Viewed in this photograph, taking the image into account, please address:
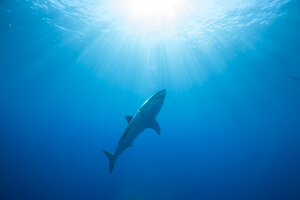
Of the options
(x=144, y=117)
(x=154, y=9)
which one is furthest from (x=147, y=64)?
(x=144, y=117)

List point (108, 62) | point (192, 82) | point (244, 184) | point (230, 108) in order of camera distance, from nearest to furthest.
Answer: point (108, 62) → point (192, 82) → point (230, 108) → point (244, 184)

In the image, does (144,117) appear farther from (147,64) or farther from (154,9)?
(147,64)

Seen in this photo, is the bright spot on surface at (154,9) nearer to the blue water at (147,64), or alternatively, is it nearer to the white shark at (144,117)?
the blue water at (147,64)

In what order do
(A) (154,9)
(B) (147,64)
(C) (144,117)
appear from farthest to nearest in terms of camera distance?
(B) (147,64) < (A) (154,9) < (C) (144,117)

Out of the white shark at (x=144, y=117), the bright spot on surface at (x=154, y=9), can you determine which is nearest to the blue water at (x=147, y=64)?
the bright spot on surface at (x=154, y=9)

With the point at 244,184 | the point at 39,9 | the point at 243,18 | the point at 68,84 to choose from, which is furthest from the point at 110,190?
the point at 244,184

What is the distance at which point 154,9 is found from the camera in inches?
545

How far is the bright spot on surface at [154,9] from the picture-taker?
42.4 feet

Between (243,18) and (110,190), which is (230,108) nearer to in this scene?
(243,18)

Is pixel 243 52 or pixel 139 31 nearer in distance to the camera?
pixel 139 31

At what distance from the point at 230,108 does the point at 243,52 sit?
2592 centimetres

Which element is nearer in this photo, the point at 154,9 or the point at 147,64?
the point at 154,9

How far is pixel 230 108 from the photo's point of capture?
139ft

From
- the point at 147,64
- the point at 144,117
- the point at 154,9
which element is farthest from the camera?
the point at 147,64
